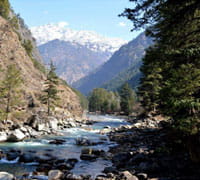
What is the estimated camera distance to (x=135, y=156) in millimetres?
17375

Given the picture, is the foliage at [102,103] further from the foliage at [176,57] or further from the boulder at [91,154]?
the foliage at [176,57]

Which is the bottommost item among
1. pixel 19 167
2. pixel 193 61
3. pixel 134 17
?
pixel 19 167

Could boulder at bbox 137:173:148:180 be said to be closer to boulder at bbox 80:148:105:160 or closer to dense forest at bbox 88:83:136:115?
boulder at bbox 80:148:105:160

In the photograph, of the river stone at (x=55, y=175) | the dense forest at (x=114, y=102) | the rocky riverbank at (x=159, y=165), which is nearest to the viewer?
the rocky riverbank at (x=159, y=165)

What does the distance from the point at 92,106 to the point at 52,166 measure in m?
127

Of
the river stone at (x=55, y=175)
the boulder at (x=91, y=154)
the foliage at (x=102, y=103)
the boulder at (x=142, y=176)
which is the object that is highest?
the foliage at (x=102, y=103)

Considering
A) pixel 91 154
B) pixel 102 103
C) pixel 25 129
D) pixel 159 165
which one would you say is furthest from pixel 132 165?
pixel 102 103

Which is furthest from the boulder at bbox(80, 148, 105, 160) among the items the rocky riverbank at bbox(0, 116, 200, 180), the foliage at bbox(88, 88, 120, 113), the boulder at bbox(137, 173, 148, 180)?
the foliage at bbox(88, 88, 120, 113)

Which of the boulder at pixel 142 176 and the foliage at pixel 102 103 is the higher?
the foliage at pixel 102 103

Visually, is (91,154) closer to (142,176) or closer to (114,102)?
(142,176)

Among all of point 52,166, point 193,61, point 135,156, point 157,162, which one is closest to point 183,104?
point 193,61

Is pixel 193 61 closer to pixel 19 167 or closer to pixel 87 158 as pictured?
pixel 87 158

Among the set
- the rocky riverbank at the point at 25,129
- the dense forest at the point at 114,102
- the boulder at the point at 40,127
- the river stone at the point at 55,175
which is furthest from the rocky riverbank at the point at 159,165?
the dense forest at the point at 114,102

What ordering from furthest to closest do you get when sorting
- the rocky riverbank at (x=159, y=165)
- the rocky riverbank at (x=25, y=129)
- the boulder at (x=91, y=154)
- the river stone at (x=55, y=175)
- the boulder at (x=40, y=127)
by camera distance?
the boulder at (x=40, y=127)
the rocky riverbank at (x=25, y=129)
the boulder at (x=91, y=154)
the river stone at (x=55, y=175)
the rocky riverbank at (x=159, y=165)
